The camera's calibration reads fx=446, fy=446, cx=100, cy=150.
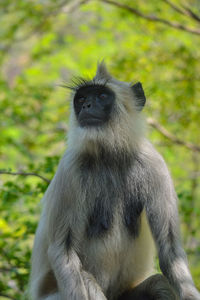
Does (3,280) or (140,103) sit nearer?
(140,103)

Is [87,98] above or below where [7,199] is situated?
above

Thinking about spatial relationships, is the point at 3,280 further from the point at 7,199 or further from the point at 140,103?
the point at 140,103

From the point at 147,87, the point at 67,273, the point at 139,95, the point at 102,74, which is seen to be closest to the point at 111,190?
the point at 67,273

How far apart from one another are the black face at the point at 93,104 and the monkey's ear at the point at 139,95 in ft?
1.22

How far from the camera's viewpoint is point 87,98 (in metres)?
4.10

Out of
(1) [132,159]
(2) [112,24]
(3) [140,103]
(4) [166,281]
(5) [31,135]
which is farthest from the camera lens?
(2) [112,24]

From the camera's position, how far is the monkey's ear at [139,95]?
14.6 feet

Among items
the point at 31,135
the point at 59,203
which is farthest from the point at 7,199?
the point at 31,135

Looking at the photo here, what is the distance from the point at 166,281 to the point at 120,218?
67cm

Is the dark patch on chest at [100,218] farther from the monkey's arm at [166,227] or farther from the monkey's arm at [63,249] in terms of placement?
the monkey's arm at [166,227]

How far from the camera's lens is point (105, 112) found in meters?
4.03

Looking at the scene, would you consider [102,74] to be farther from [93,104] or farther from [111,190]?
[111,190]

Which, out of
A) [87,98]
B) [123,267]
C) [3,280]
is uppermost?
[87,98]

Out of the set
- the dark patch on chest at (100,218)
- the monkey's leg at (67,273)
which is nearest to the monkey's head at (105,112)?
the dark patch on chest at (100,218)
